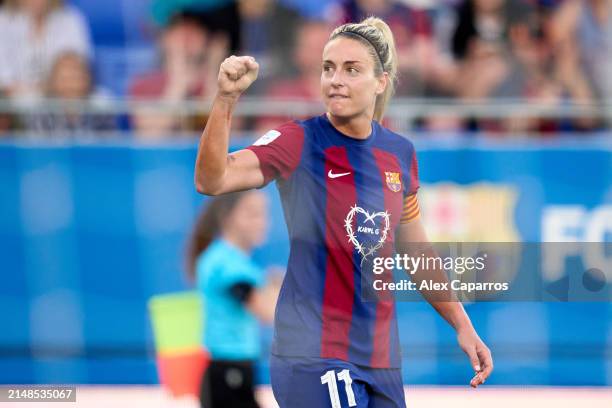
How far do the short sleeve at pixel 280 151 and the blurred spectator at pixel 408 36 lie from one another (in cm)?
344

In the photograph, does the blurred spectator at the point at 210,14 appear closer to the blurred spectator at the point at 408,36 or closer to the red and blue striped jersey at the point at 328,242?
the blurred spectator at the point at 408,36

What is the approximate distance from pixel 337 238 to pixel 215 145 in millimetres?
693

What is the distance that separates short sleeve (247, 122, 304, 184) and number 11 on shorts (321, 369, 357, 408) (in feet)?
2.43

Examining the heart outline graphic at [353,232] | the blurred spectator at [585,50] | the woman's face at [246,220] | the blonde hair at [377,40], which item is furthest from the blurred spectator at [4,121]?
the heart outline graphic at [353,232]

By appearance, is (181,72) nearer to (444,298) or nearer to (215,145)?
(444,298)

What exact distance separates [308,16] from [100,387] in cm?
291

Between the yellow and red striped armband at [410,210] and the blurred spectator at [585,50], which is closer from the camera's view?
the yellow and red striped armband at [410,210]

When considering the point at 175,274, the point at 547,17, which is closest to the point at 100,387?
the point at 175,274

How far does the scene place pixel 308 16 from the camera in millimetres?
8102

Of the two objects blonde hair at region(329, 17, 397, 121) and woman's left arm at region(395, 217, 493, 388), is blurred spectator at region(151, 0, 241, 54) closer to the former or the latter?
blonde hair at region(329, 17, 397, 121)

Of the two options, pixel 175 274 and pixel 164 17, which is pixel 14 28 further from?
pixel 175 274

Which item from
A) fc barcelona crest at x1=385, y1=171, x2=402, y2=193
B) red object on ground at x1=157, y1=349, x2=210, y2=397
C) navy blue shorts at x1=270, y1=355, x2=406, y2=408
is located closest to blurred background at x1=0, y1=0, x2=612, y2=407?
red object on ground at x1=157, y1=349, x2=210, y2=397

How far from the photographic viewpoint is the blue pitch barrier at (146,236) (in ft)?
27.1

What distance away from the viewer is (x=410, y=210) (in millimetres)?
4805
